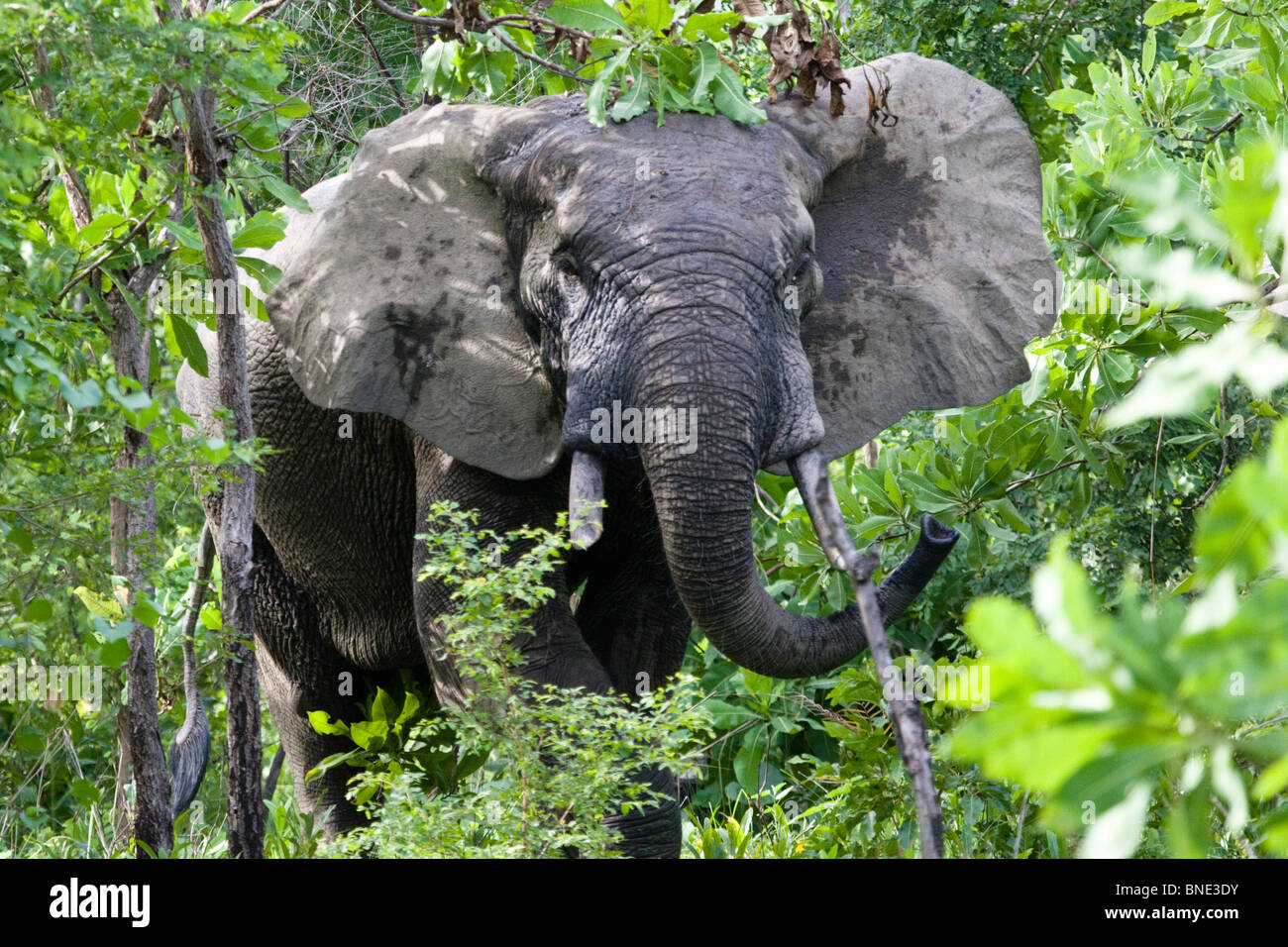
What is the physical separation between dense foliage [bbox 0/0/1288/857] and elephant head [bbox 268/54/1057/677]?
0.63 feet

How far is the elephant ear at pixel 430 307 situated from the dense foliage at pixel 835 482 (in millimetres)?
213

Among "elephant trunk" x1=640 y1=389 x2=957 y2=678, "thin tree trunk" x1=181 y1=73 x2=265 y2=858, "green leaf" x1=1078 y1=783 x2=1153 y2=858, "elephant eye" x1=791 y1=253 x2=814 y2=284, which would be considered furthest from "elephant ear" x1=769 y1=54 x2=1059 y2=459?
"green leaf" x1=1078 y1=783 x2=1153 y2=858

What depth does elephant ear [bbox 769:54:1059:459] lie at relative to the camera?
16.1 ft

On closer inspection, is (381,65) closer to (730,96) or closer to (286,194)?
(286,194)

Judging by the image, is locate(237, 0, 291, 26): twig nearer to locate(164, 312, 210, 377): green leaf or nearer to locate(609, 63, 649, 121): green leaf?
locate(164, 312, 210, 377): green leaf

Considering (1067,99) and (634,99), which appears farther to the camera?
(1067,99)

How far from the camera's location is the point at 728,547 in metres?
4.13

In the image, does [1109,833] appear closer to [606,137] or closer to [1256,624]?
[1256,624]

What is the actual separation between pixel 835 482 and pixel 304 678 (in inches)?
114

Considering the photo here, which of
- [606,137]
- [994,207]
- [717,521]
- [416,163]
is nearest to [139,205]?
[416,163]

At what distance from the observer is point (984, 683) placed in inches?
182

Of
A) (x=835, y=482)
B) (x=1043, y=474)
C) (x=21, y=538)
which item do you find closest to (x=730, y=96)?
(x=21, y=538)

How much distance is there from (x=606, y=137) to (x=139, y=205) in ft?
4.54

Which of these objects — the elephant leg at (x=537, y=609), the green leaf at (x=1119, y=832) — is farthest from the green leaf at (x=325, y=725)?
the green leaf at (x=1119, y=832)
